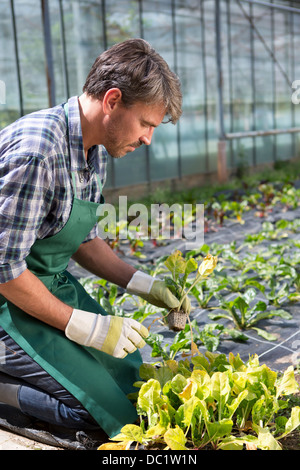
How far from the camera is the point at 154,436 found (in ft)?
6.26

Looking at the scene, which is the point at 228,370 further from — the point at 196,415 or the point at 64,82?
the point at 64,82

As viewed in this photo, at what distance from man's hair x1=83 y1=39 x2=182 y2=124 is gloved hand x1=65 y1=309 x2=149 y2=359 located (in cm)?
84

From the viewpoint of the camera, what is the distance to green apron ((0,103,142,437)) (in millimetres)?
2123

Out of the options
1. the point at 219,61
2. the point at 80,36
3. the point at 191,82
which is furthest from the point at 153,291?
the point at 191,82

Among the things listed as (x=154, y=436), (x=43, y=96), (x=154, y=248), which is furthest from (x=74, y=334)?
(x=43, y=96)

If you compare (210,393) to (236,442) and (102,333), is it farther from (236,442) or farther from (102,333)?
(102,333)

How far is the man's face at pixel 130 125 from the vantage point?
2.11 metres

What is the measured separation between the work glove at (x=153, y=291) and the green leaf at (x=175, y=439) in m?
0.80

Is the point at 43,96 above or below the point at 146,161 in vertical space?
above

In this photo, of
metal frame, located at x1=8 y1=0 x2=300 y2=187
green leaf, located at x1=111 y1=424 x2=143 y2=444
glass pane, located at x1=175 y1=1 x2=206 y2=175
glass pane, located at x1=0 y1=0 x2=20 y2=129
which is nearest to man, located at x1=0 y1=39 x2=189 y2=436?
green leaf, located at x1=111 y1=424 x2=143 y2=444

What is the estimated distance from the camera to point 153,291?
2.60 metres

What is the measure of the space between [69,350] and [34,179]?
695 mm

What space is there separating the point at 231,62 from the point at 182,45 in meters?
1.74

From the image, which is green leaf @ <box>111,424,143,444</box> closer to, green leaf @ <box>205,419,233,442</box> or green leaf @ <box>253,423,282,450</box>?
green leaf @ <box>205,419,233,442</box>
